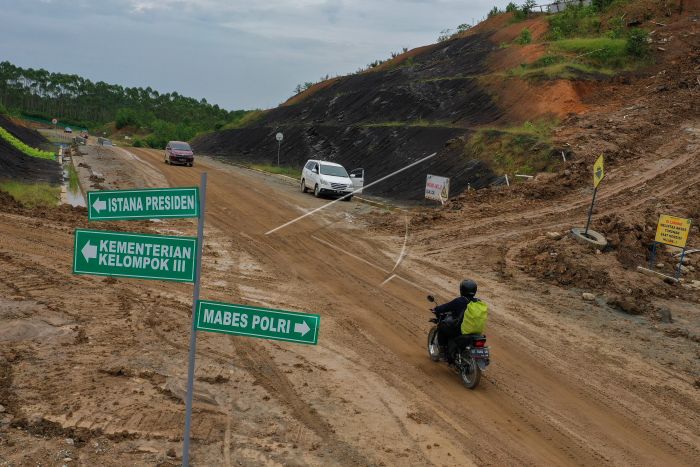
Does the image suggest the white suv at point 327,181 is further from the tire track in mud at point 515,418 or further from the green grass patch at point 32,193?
the tire track in mud at point 515,418

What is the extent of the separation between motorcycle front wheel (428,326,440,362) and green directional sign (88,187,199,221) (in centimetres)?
598

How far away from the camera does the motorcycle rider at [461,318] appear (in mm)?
8719

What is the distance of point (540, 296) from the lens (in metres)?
14.5

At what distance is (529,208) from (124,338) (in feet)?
53.8

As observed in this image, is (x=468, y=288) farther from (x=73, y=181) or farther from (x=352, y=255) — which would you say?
(x=73, y=181)

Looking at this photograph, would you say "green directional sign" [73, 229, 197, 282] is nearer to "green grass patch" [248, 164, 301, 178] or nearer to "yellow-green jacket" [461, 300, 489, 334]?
"yellow-green jacket" [461, 300, 489, 334]

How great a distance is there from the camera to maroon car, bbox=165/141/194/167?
38188 millimetres

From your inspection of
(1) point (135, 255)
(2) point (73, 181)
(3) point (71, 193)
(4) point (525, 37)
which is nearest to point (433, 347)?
(1) point (135, 255)

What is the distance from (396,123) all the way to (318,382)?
34.0 m

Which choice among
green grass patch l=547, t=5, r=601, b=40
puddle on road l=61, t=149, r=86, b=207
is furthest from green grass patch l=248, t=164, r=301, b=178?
green grass patch l=547, t=5, r=601, b=40

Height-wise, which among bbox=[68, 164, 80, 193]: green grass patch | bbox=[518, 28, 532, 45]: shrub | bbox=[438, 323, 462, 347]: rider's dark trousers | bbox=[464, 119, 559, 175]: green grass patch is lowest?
bbox=[438, 323, 462, 347]: rider's dark trousers

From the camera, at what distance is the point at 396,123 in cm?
4084

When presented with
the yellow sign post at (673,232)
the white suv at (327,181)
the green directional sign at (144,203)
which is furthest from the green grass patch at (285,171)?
the green directional sign at (144,203)

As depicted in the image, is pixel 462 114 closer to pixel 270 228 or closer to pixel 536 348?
pixel 270 228
